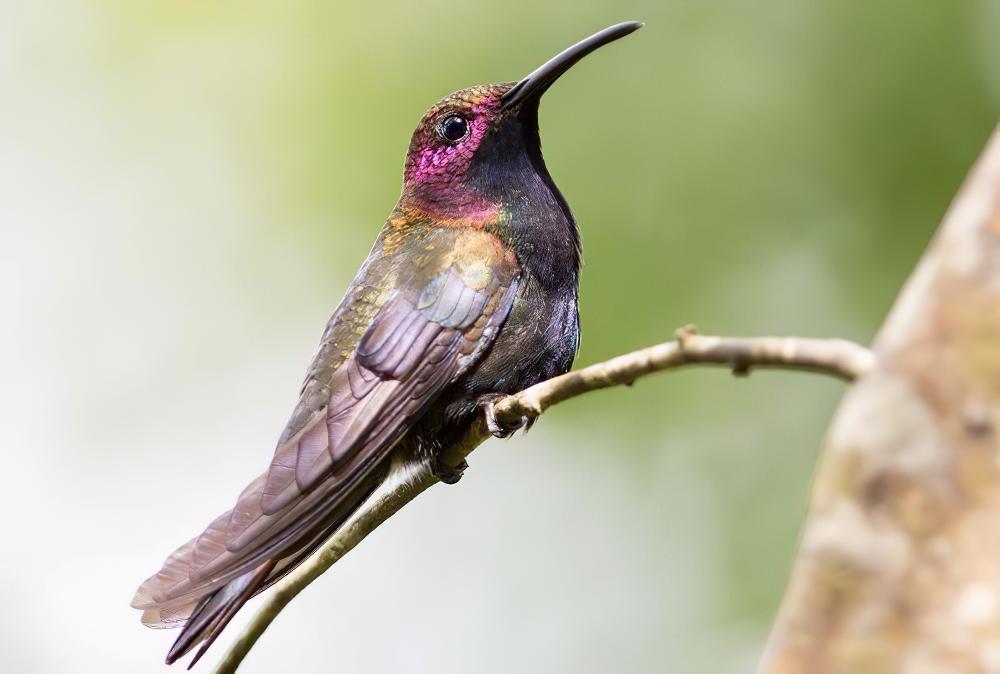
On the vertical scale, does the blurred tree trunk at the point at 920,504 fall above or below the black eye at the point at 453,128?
below

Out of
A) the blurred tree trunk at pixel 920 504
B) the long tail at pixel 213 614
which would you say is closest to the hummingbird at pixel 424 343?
the long tail at pixel 213 614

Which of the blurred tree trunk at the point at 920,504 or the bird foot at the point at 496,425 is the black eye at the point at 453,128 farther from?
the blurred tree trunk at the point at 920,504

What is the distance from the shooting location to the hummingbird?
131 inches

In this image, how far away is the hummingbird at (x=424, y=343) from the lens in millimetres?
3328

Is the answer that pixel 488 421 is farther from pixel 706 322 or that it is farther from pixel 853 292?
pixel 853 292

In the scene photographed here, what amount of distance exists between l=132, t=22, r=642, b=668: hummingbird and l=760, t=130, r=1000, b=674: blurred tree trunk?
1982 millimetres

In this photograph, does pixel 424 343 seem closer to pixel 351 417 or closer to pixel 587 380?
pixel 351 417

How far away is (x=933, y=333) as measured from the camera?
1.47 metres

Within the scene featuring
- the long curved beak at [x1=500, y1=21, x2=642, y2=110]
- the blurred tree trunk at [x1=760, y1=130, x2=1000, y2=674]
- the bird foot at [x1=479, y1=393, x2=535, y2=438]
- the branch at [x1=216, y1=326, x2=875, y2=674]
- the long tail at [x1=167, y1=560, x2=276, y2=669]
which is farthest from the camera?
the long curved beak at [x1=500, y1=21, x2=642, y2=110]

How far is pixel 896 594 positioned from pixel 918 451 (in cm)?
17

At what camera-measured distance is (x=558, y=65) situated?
4062mm

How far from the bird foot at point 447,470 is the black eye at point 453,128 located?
115 centimetres

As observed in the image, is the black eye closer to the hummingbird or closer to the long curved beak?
the hummingbird

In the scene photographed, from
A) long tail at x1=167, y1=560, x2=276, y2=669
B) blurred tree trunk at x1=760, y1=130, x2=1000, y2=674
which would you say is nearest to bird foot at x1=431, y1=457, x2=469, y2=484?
long tail at x1=167, y1=560, x2=276, y2=669
